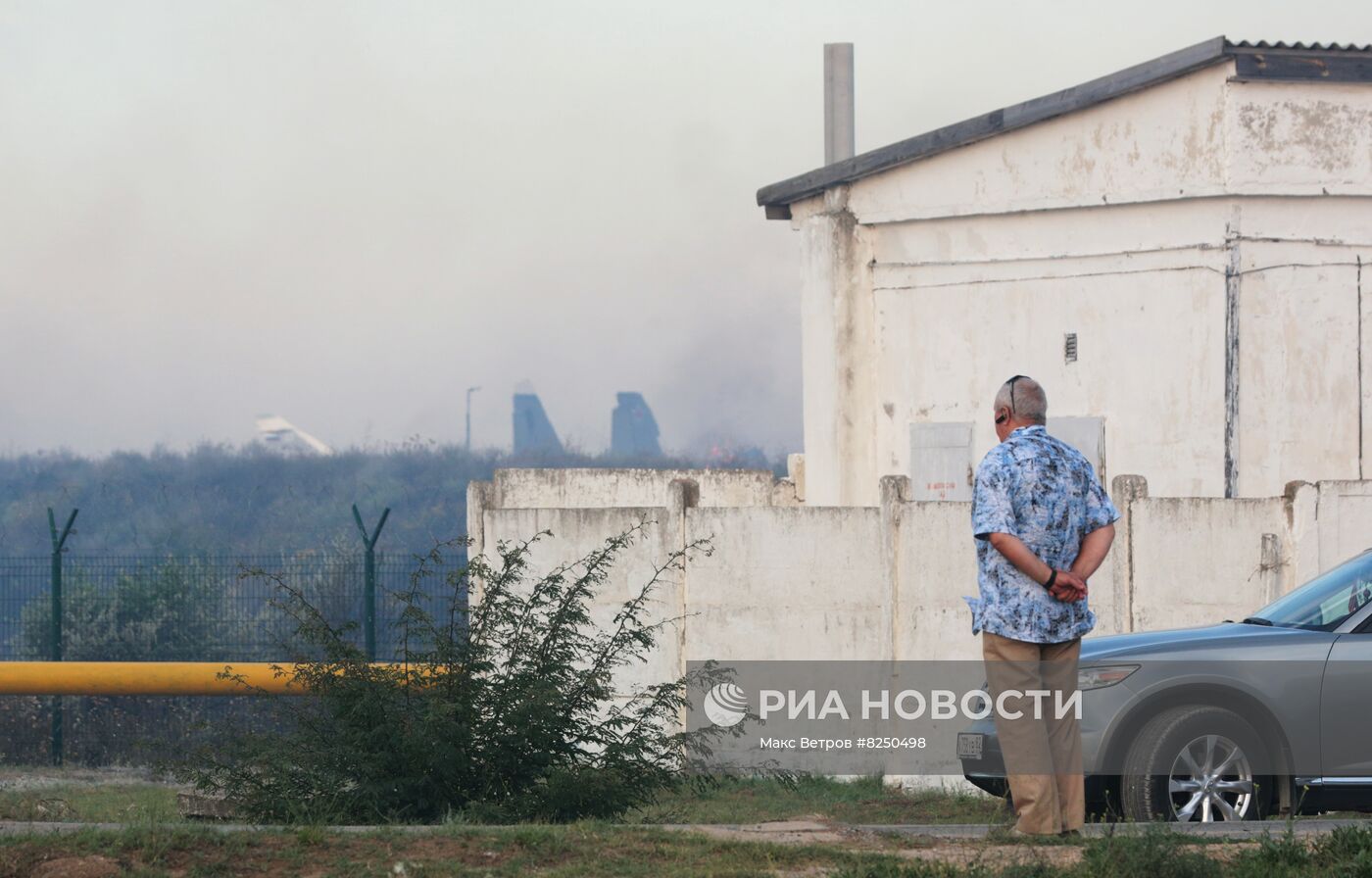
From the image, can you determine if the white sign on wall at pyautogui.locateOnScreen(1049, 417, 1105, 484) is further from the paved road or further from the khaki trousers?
the khaki trousers

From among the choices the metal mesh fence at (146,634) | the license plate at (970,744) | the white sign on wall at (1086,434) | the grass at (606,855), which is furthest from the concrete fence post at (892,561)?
the grass at (606,855)

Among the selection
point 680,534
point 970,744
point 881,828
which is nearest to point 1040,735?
point 881,828

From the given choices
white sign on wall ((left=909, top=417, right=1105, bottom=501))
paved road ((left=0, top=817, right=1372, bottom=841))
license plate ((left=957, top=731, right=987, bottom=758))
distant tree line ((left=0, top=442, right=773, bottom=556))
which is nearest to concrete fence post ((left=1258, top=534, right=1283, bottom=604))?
white sign on wall ((left=909, top=417, right=1105, bottom=501))

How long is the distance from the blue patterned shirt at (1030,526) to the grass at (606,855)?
0.91 m

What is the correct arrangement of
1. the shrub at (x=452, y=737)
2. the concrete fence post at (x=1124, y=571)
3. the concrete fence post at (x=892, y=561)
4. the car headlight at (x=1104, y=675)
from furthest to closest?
the concrete fence post at (x=892, y=561)
the concrete fence post at (x=1124, y=571)
the car headlight at (x=1104, y=675)
the shrub at (x=452, y=737)

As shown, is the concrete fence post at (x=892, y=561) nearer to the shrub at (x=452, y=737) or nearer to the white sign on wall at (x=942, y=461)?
the white sign on wall at (x=942, y=461)

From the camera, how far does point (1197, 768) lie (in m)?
8.47

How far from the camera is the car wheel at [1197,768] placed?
8.39 metres

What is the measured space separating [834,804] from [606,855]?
257 inches

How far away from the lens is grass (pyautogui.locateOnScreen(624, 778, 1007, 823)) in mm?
11766

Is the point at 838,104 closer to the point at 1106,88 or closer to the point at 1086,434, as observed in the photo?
the point at 1106,88

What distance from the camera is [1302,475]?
16047 mm

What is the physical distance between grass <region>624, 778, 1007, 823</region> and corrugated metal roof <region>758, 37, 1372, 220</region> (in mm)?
7521

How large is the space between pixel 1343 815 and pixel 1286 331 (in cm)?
698
